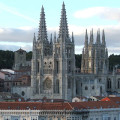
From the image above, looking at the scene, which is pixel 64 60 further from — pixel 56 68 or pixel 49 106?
pixel 49 106

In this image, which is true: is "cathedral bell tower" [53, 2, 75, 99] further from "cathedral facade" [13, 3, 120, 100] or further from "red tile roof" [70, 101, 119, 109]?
"red tile roof" [70, 101, 119, 109]

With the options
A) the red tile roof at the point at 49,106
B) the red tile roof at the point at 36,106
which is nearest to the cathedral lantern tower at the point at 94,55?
the red tile roof at the point at 49,106

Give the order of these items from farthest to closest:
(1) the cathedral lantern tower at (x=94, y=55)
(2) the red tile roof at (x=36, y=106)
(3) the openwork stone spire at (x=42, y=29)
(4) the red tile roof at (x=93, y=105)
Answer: (1) the cathedral lantern tower at (x=94, y=55), (3) the openwork stone spire at (x=42, y=29), (4) the red tile roof at (x=93, y=105), (2) the red tile roof at (x=36, y=106)

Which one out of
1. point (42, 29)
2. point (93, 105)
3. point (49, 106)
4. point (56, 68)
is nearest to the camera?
point (49, 106)

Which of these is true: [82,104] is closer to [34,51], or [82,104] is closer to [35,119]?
[35,119]

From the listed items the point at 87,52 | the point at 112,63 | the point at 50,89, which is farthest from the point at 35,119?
the point at 112,63

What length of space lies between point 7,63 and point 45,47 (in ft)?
142

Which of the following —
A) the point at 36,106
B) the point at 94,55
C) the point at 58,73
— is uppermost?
the point at 94,55

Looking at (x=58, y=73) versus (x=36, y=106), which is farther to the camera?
(x=58, y=73)

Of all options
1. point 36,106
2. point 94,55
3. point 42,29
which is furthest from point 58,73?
point 36,106

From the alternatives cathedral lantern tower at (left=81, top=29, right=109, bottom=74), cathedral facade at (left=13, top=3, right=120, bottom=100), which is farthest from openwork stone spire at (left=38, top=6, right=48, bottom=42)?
cathedral lantern tower at (left=81, top=29, right=109, bottom=74)

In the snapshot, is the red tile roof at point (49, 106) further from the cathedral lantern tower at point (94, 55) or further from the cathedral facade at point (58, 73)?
the cathedral lantern tower at point (94, 55)

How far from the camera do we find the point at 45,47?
461 feet

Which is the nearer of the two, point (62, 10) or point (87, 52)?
point (62, 10)
